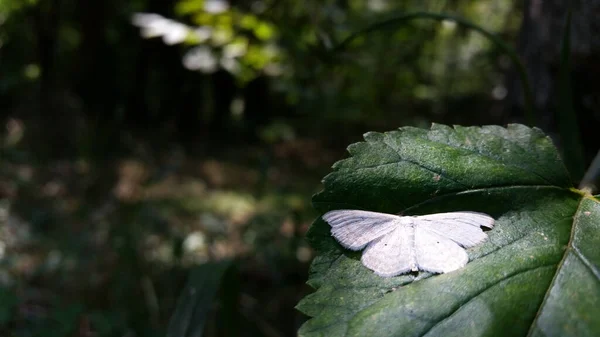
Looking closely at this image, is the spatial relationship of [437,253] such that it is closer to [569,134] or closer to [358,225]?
[358,225]

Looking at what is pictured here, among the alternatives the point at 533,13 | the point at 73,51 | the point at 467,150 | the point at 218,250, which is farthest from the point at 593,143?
the point at 73,51

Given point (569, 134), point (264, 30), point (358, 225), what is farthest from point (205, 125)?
point (358, 225)

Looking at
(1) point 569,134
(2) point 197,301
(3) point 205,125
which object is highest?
(3) point 205,125

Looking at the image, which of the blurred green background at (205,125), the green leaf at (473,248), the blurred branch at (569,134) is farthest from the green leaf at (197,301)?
the blurred branch at (569,134)

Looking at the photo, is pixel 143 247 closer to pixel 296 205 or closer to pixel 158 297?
pixel 158 297

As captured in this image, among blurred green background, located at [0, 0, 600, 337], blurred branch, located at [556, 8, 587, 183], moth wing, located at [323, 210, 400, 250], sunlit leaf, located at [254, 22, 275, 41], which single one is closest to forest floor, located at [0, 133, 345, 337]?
blurred green background, located at [0, 0, 600, 337]

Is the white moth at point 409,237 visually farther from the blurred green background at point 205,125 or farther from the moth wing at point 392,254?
the blurred green background at point 205,125
